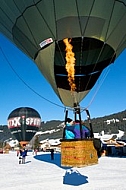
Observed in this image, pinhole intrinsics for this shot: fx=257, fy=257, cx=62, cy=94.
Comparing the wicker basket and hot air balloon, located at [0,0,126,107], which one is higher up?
hot air balloon, located at [0,0,126,107]

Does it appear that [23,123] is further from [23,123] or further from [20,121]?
[20,121]

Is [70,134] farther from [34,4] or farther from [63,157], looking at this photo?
[34,4]

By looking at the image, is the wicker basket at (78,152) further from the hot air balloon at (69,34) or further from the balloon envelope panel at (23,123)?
the balloon envelope panel at (23,123)

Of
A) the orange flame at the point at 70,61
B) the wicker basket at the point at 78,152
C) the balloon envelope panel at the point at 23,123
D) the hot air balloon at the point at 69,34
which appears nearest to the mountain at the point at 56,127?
the balloon envelope panel at the point at 23,123

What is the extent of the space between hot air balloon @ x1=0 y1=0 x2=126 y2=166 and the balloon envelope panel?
26.5m

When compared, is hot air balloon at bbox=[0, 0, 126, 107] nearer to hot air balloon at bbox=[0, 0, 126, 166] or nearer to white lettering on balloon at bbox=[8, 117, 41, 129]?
hot air balloon at bbox=[0, 0, 126, 166]

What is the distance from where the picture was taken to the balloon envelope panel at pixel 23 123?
35.9m

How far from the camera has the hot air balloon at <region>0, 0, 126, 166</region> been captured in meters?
8.71

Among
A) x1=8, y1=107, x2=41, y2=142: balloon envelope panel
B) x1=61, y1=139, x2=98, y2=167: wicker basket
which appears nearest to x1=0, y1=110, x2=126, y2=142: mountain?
x1=8, y1=107, x2=41, y2=142: balloon envelope panel

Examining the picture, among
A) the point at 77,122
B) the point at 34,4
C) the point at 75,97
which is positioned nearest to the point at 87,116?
the point at 77,122

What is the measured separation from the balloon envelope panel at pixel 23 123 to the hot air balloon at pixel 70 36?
1044 inches

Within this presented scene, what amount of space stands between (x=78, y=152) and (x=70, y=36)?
4308 mm

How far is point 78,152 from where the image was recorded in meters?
5.86

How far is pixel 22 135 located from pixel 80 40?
28316 millimetres
